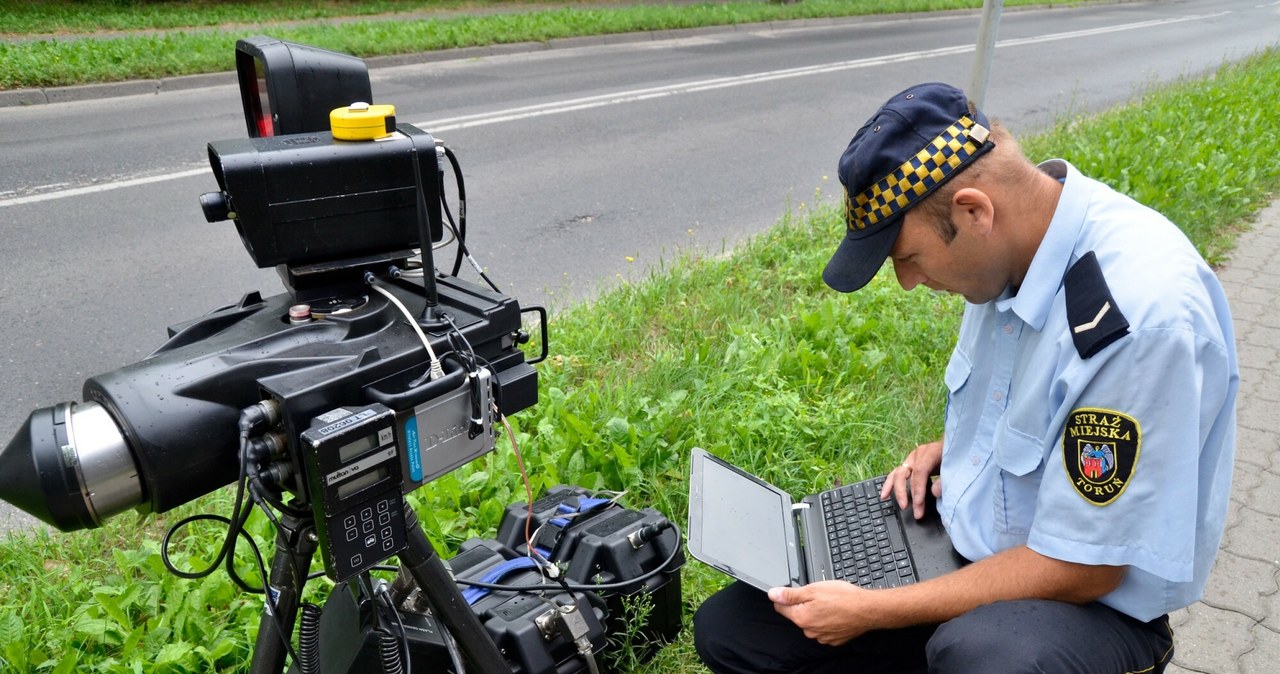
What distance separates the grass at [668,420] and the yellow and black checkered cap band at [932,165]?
1298 millimetres

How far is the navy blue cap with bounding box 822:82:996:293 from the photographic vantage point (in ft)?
5.93

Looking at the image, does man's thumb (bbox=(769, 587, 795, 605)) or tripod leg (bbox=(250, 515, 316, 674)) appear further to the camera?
man's thumb (bbox=(769, 587, 795, 605))

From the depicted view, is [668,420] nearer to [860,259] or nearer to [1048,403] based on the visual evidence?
[860,259]

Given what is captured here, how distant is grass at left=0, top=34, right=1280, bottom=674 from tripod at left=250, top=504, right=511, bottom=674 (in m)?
0.70

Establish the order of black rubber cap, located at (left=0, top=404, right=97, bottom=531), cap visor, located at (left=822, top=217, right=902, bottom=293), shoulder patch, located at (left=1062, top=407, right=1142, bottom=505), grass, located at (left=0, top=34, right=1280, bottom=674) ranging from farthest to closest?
1. grass, located at (left=0, top=34, right=1280, bottom=674)
2. cap visor, located at (left=822, top=217, right=902, bottom=293)
3. shoulder patch, located at (left=1062, top=407, right=1142, bottom=505)
4. black rubber cap, located at (left=0, top=404, right=97, bottom=531)

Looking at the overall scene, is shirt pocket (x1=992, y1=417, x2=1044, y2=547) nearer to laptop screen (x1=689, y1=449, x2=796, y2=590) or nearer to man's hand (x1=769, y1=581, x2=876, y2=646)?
man's hand (x1=769, y1=581, x2=876, y2=646)

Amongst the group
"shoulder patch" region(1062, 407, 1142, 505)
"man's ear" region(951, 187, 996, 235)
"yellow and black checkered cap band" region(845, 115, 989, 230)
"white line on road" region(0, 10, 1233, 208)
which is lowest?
Answer: "white line on road" region(0, 10, 1233, 208)

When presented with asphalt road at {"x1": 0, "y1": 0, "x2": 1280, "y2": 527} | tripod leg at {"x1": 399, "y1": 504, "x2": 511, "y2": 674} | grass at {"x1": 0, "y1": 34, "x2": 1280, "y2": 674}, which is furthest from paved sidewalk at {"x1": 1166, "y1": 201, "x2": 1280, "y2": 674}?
asphalt road at {"x1": 0, "y1": 0, "x2": 1280, "y2": 527}

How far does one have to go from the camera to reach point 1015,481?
6.29 ft

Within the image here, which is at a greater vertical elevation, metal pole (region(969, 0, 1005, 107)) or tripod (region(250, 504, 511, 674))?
metal pole (region(969, 0, 1005, 107))

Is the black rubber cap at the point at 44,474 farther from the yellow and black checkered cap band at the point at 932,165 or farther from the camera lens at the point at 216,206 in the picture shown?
the yellow and black checkered cap band at the point at 932,165

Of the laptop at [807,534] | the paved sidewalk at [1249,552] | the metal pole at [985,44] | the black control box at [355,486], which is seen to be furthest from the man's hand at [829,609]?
the metal pole at [985,44]

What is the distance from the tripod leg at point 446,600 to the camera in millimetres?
1633

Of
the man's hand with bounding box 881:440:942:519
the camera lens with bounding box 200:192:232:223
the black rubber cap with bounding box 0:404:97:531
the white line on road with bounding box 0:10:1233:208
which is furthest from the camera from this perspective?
the white line on road with bounding box 0:10:1233:208
